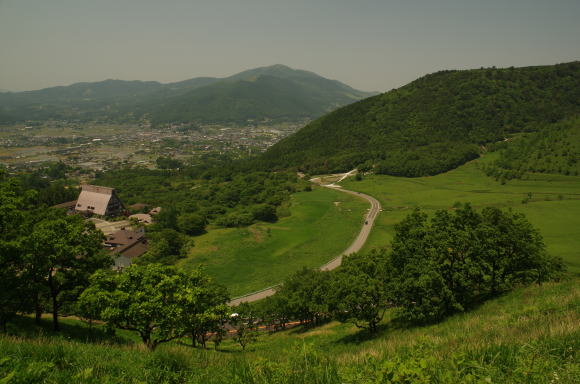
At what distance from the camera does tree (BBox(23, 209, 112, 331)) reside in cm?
1742

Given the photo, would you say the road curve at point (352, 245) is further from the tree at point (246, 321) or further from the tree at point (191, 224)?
the tree at point (191, 224)

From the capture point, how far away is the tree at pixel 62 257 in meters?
17.4

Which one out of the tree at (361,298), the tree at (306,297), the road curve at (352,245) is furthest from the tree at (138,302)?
the road curve at (352,245)

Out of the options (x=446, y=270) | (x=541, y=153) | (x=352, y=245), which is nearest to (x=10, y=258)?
(x=446, y=270)

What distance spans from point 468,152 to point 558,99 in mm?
98072

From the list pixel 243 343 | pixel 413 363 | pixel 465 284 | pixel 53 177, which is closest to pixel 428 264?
pixel 465 284

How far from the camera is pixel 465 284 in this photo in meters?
24.5

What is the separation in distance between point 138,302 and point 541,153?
16594cm

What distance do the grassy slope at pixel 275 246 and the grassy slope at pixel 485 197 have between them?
907cm

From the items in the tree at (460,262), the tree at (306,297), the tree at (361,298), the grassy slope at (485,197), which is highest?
the tree at (460,262)

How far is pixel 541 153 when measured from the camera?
447 feet

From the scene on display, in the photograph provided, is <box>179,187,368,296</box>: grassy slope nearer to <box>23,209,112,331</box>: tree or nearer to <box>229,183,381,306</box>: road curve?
<box>229,183,381,306</box>: road curve

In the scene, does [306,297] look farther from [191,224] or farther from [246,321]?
[191,224]

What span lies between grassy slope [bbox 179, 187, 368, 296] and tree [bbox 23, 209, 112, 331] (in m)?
37.7
